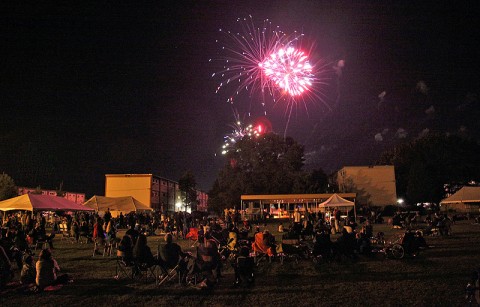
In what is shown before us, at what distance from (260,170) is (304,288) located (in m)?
46.5

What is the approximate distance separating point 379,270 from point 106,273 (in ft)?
26.2

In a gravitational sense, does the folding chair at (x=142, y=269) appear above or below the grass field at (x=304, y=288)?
above

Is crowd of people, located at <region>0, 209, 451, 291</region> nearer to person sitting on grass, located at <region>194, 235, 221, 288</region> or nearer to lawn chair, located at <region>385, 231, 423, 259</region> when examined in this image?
person sitting on grass, located at <region>194, 235, 221, 288</region>

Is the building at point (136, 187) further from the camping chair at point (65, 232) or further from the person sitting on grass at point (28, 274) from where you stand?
the person sitting on grass at point (28, 274)

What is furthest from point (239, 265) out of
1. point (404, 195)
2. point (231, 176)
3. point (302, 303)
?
point (404, 195)

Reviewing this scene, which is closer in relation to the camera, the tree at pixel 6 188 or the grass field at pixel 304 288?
the grass field at pixel 304 288

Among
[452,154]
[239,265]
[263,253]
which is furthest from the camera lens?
[452,154]

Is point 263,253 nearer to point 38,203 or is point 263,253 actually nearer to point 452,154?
point 38,203

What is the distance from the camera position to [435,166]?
59.9m

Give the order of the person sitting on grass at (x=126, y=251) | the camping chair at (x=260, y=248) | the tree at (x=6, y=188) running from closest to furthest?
the person sitting on grass at (x=126, y=251) < the camping chair at (x=260, y=248) < the tree at (x=6, y=188)

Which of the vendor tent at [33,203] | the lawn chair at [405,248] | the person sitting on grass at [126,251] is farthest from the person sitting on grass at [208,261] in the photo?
the vendor tent at [33,203]

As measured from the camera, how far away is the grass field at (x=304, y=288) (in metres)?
8.00

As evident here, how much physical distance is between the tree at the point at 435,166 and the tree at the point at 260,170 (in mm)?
16769

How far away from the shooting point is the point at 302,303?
25.6ft
